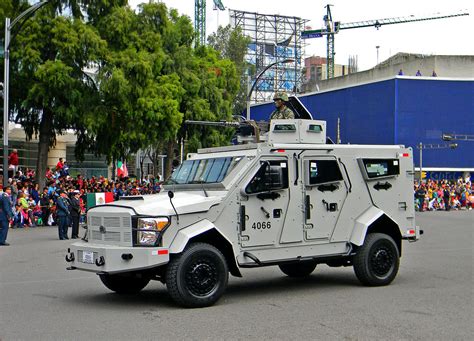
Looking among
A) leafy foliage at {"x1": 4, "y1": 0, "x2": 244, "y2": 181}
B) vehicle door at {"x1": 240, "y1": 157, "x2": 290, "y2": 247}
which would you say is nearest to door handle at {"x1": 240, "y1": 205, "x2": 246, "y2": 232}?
vehicle door at {"x1": 240, "y1": 157, "x2": 290, "y2": 247}

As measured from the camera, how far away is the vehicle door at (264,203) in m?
9.86

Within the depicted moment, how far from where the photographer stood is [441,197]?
4453 centimetres

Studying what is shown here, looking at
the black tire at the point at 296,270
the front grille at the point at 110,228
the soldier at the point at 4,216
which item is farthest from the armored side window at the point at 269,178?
the soldier at the point at 4,216

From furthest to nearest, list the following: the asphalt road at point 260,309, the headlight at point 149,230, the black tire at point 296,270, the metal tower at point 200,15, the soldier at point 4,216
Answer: the metal tower at point 200,15
the soldier at point 4,216
the black tire at point 296,270
the headlight at point 149,230
the asphalt road at point 260,309

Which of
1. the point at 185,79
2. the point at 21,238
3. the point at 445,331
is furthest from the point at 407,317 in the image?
the point at 185,79

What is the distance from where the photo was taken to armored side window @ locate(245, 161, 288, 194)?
9992mm

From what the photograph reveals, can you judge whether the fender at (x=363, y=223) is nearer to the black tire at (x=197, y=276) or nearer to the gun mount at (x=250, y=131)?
the gun mount at (x=250, y=131)

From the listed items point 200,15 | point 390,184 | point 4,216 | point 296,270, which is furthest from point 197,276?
point 200,15

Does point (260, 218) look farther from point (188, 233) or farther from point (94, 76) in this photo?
point (94, 76)

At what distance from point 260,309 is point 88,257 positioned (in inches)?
98.5

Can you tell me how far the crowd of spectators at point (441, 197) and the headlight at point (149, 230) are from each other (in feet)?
114

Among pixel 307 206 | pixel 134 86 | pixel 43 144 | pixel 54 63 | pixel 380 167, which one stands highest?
pixel 54 63

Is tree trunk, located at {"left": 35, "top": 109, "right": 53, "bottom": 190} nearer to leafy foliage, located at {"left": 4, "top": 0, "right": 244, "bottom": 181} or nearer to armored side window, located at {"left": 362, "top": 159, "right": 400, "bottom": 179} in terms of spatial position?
leafy foliage, located at {"left": 4, "top": 0, "right": 244, "bottom": 181}

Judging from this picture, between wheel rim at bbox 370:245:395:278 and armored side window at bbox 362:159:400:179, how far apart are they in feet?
4.04
